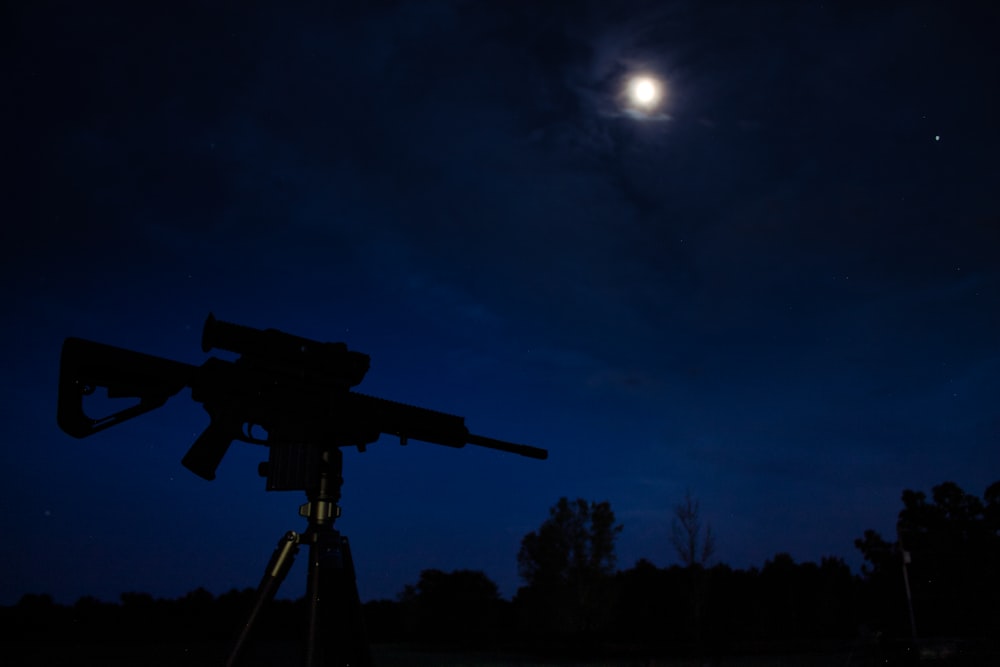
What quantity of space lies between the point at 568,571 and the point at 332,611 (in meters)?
Result: 44.2

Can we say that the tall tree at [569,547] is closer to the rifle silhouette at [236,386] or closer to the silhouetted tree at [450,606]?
the silhouetted tree at [450,606]

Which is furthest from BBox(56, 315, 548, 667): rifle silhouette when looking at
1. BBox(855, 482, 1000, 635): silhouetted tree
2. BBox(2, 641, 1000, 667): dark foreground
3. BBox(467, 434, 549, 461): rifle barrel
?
BBox(855, 482, 1000, 635): silhouetted tree

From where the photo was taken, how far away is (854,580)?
61.7 metres

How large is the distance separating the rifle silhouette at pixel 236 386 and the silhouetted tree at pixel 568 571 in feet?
141

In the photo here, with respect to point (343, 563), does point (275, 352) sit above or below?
above

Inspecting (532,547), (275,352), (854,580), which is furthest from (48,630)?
(854,580)

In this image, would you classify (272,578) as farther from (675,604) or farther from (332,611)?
(675,604)

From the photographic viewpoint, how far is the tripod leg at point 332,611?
362cm

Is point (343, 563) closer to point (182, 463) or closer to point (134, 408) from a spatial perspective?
point (182, 463)

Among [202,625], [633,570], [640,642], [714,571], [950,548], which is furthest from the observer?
[633,570]

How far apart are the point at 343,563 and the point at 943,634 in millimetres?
46969

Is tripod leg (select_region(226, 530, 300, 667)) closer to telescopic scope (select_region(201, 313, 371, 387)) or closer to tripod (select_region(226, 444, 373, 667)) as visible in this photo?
tripod (select_region(226, 444, 373, 667))

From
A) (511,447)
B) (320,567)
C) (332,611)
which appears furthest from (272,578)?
(511,447)

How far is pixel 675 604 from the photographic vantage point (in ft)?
198
